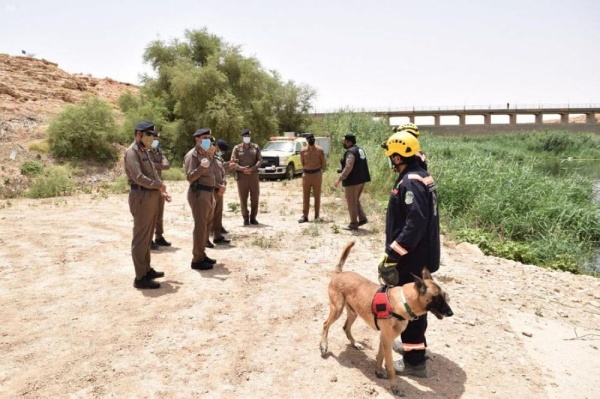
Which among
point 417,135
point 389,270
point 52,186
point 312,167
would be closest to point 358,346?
point 389,270

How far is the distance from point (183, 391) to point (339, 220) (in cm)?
690

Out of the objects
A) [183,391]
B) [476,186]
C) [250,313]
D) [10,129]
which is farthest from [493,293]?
[10,129]

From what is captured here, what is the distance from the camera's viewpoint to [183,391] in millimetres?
3363

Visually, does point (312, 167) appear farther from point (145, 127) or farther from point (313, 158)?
point (145, 127)

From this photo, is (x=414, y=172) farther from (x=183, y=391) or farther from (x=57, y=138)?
(x=57, y=138)

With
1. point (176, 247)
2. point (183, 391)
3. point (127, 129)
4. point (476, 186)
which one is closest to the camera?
point (183, 391)

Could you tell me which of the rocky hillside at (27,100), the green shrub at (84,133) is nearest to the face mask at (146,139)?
the rocky hillside at (27,100)

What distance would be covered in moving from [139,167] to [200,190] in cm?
103

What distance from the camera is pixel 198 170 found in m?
5.94

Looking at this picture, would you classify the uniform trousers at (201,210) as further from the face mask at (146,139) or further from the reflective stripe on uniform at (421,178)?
the reflective stripe on uniform at (421,178)

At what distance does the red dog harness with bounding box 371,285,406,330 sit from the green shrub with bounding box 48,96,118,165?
769 inches

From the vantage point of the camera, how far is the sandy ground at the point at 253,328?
3.51 metres

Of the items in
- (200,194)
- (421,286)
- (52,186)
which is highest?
(200,194)

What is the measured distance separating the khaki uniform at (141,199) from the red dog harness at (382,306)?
320 cm
